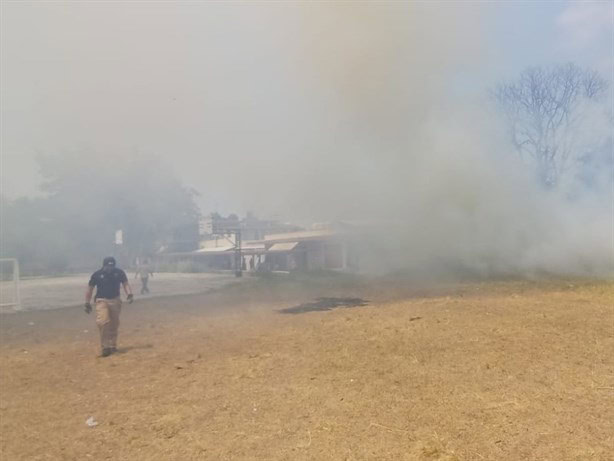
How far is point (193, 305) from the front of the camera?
11.8 m

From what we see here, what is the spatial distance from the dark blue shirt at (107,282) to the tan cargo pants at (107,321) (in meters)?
0.10

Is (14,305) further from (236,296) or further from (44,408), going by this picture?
(44,408)

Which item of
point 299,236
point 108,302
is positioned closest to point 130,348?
point 108,302

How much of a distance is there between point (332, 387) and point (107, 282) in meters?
3.79

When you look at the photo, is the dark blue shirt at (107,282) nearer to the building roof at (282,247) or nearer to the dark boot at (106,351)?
the dark boot at (106,351)

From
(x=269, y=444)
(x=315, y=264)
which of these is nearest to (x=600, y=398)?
(x=269, y=444)

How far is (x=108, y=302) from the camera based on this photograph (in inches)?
287

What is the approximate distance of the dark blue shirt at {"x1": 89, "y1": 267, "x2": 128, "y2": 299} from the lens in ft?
24.1

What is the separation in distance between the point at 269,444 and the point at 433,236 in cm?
1347

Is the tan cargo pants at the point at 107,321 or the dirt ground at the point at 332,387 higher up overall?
the tan cargo pants at the point at 107,321

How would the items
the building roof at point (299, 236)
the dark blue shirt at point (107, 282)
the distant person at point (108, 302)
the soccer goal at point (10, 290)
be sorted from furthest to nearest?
1. the building roof at point (299, 236)
2. the soccer goal at point (10, 290)
3. the dark blue shirt at point (107, 282)
4. the distant person at point (108, 302)

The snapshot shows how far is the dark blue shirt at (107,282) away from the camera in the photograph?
7.35 m

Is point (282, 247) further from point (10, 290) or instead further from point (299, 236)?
point (10, 290)

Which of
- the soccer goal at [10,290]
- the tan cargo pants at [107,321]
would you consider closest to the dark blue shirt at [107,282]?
the tan cargo pants at [107,321]
